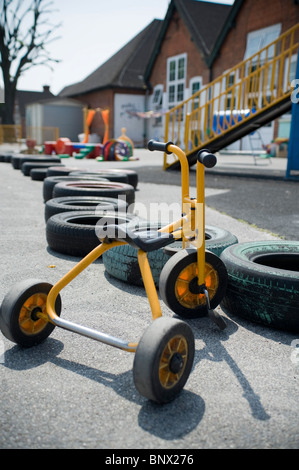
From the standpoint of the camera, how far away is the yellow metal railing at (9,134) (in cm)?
3047

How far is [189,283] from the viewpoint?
2.66 meters

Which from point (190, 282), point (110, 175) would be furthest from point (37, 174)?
point (190, 282)

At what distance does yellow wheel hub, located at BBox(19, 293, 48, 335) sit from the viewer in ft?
7.75

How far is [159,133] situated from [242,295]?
27.8 metres

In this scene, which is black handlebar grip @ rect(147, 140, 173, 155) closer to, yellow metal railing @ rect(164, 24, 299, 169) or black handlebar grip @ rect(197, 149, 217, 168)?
black handlebar grip @ rect(197, 149, 217, 168)

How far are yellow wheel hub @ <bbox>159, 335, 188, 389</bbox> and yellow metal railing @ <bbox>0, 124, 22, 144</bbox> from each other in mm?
30515

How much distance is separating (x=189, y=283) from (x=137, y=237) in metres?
0.68

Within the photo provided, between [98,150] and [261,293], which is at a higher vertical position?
[98,150]

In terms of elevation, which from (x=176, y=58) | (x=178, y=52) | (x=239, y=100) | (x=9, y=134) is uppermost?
(x=178, y=52)


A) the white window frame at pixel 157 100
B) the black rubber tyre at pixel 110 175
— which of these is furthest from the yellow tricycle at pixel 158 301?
the white window frame at pixel 157 100

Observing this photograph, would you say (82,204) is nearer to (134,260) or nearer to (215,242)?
(134,260)

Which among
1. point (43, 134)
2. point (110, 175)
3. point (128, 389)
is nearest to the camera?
point (128, 389)

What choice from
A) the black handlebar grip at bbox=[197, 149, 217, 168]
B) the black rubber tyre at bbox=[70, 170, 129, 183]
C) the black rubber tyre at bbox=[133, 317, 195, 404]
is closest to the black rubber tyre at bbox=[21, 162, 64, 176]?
the black rubber tyre at bbox=[70, 170, 129, 183]

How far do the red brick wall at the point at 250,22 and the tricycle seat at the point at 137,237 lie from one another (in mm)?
20882
